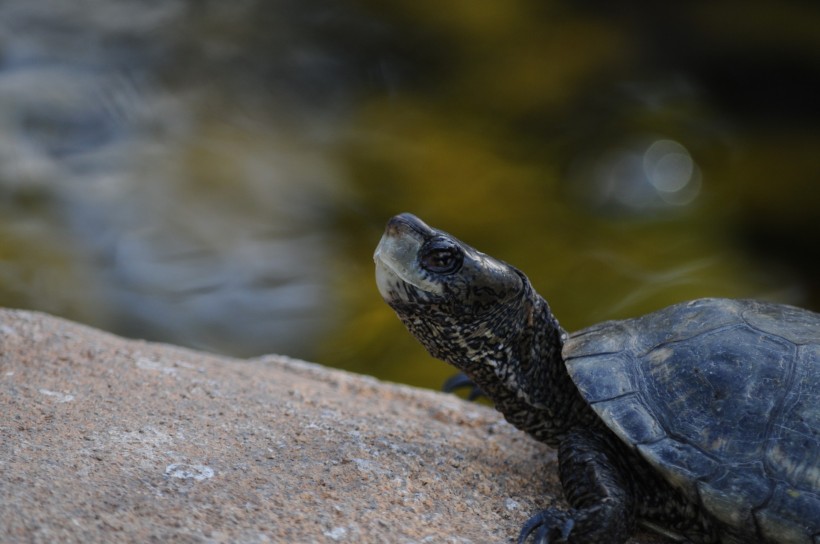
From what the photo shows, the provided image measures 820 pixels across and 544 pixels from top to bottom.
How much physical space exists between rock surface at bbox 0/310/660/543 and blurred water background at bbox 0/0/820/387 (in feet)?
9.42

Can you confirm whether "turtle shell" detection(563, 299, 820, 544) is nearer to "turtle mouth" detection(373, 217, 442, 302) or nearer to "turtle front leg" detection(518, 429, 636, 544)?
"turtle front leg" detection(518, 429, 636, 544)

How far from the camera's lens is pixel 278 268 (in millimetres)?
7617

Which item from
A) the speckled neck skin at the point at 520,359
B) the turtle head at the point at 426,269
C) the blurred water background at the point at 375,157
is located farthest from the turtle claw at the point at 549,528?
the blurred water background at the point at 375,157

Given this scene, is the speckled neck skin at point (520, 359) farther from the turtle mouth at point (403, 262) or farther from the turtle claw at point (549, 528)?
the turtle claw at point (549, 528)

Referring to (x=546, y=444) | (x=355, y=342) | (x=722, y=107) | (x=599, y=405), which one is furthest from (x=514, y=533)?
(x=722, y=107)

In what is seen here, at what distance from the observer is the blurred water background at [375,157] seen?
717 cm

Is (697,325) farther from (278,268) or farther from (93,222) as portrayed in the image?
(93,222)

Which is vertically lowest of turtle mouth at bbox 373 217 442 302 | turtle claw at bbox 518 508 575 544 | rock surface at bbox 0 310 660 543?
rock surface at bbox 0 310 660 543

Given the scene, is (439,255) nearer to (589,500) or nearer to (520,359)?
(520,359)

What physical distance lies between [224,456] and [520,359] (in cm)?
113

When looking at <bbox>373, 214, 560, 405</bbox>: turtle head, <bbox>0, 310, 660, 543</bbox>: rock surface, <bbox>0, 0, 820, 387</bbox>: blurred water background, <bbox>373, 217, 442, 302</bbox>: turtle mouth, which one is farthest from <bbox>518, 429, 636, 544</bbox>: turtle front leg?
<bbox>0, 0, 820, 387</bbox>: blurred water background

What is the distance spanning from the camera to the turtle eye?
9.03ft

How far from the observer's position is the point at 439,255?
276 cm

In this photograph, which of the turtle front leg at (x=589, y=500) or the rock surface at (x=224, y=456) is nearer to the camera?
the rock surface at (x=224, y=456)
